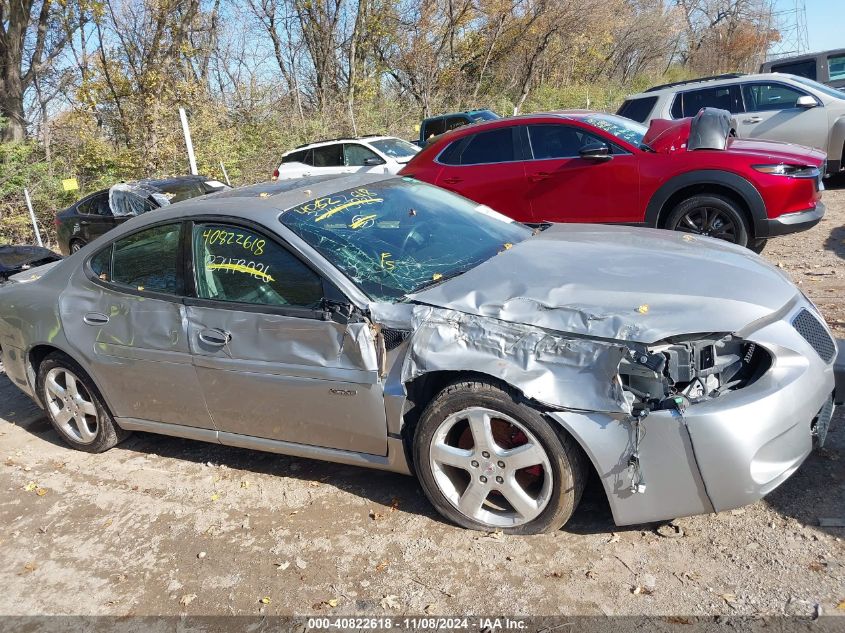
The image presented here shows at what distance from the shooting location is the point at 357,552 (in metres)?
3.17

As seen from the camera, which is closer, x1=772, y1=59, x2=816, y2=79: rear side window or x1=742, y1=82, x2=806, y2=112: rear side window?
x1=742, y1=82, x2=806, y2=112: rear side window

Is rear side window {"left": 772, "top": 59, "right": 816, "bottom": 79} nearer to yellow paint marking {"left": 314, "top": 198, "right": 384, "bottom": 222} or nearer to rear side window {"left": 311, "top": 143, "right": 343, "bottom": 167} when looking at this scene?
rear side window {"left": 311, "top": 143, "right": 343, "bottom": 167}

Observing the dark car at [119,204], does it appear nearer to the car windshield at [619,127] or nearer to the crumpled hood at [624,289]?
the car windshield at [619,127]

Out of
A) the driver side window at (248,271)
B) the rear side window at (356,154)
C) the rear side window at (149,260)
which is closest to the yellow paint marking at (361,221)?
the driver side window at (248,271)

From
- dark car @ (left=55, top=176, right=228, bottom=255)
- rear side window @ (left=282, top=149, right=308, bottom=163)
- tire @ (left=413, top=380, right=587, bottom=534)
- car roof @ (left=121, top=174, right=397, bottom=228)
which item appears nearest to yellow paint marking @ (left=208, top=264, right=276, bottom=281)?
car roof @ (left=121, top=174, right=397, bottom=228)

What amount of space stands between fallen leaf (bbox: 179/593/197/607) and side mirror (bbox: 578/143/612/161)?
5348 mm

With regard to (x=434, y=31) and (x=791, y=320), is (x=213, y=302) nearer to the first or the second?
(x=791, y=320)

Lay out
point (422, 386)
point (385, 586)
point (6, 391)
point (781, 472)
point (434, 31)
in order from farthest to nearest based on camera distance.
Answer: point (434, 31)
point (6, 391)
point (422, 386)
point (385, 586)
point (781, 472)

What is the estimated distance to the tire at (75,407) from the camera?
14.5ft

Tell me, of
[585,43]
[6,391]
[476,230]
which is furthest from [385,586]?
[585,43]

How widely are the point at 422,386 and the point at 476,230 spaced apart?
127cm

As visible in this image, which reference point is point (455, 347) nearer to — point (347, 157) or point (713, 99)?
point (713, 99)

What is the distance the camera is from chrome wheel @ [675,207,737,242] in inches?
253

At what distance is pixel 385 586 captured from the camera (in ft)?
9.56
